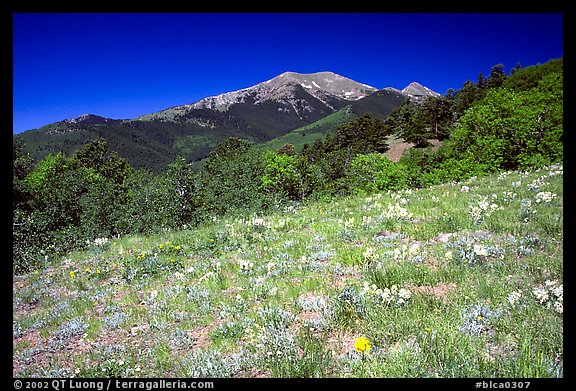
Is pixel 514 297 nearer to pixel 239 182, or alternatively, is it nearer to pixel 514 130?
pixel 239 182

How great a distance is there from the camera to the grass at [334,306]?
3.24 meters

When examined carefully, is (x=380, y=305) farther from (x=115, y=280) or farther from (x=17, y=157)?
(x=17, y=157)

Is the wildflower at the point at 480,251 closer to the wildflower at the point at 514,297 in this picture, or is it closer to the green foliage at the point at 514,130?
the wildflower at the point at 514,297

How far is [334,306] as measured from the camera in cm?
450

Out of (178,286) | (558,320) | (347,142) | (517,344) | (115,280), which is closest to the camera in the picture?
(517,344)

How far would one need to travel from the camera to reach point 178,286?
686 centimetres

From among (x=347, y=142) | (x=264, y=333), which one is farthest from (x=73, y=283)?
(x=347, y=142)

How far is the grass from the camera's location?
3242mm
